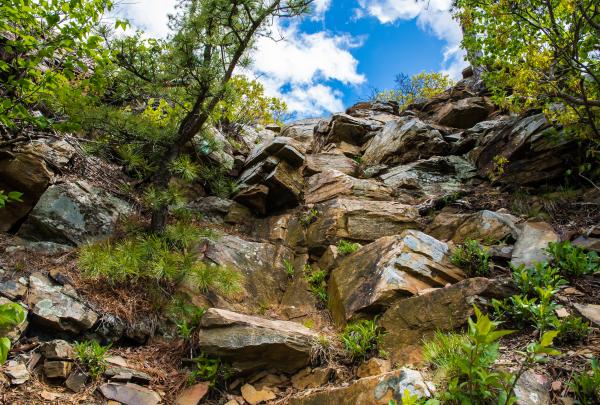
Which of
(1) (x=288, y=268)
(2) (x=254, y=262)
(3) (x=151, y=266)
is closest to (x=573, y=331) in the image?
(1) (x=288, y=268)

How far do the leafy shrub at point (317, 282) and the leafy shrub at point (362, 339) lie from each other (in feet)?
5.00

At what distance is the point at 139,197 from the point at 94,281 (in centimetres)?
279

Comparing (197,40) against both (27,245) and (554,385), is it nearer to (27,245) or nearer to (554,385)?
(27,245)

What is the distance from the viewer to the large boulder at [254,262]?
6590mm

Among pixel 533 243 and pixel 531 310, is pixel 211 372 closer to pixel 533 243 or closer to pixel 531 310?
pixel 531 310

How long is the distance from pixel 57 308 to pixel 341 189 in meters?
6.06

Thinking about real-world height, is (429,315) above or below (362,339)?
above

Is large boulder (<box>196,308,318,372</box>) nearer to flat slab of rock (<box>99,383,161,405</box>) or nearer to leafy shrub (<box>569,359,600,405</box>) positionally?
flat slab of rock (<box>99,383,161,405</box>)

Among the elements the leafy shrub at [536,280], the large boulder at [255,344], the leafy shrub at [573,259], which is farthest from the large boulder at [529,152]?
the large boulder at [255,344]

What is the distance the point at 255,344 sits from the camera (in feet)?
14.5

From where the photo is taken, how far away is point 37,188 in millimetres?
6426

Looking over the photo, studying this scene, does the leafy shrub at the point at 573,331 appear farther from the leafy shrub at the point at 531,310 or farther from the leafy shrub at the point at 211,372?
the leafy shrub at the point at 211,372

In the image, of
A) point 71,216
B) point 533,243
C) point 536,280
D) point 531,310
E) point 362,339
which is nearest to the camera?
point 531,310

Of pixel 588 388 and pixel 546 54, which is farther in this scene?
pixel 546 54
